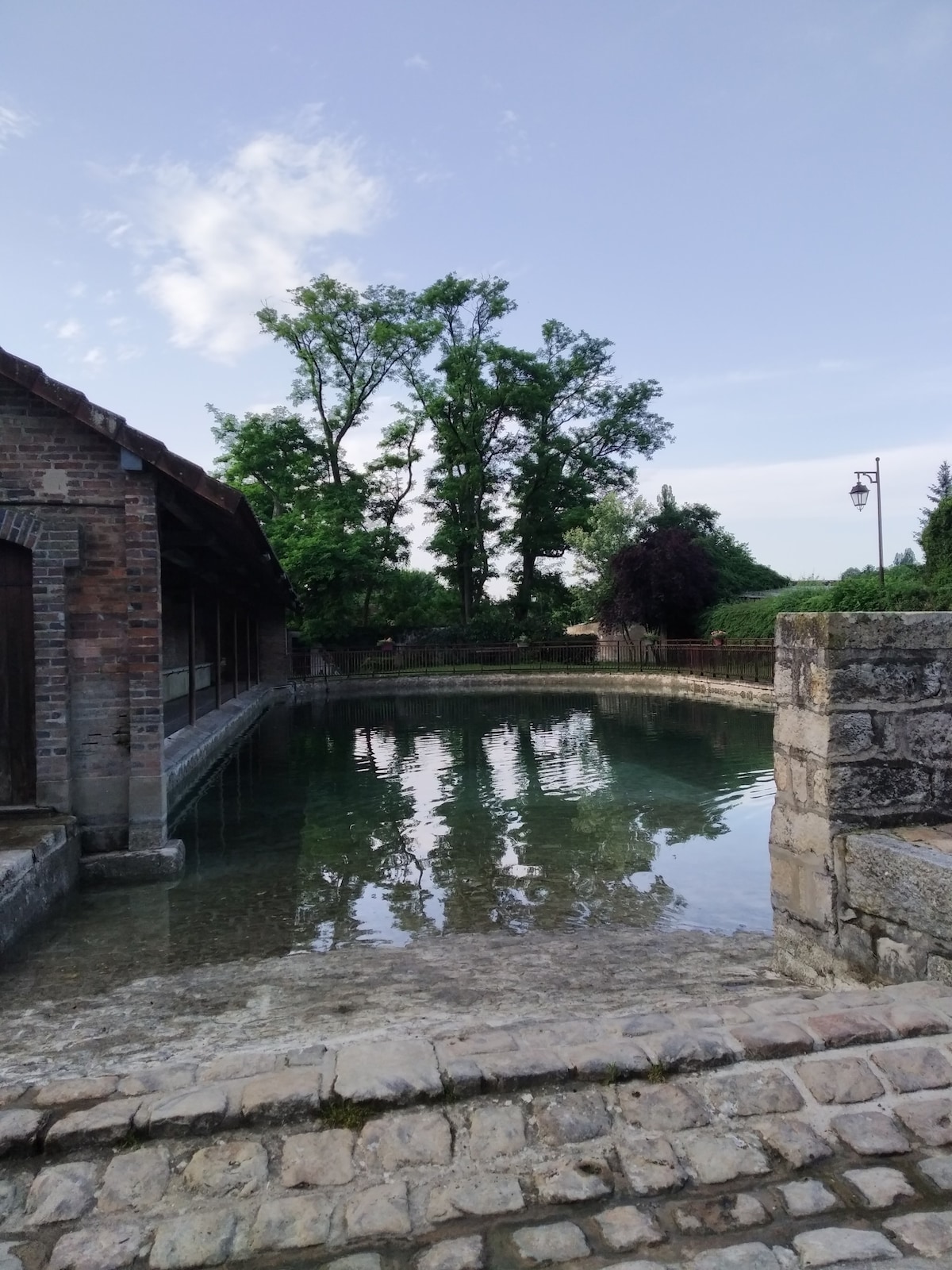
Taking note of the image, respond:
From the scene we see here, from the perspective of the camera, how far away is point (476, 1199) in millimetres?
1978

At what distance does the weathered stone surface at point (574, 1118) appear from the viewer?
2.18m

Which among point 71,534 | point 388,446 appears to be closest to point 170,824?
point 71,534

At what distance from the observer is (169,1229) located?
1913 mm

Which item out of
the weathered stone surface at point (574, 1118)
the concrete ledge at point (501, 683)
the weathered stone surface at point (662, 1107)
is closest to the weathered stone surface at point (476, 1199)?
the weathered stone surface at point (574, 1118)

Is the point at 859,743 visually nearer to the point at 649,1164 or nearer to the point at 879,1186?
the point at 879,1186

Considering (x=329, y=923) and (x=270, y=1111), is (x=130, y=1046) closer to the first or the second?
(x=270, y=1111)

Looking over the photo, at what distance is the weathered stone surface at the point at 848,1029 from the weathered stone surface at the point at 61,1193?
2112mm

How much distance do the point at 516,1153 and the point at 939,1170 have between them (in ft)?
3.46

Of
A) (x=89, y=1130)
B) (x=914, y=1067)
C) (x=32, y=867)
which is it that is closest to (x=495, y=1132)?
(x=89, y=1130)

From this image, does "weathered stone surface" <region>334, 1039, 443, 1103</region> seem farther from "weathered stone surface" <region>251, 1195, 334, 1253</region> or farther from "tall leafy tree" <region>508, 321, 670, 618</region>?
"tall leafy tree" <region>508, 321, 670, 618</region>

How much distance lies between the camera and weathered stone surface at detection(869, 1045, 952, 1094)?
2.32 meters

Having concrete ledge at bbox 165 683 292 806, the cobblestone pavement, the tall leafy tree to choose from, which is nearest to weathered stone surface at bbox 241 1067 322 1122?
the cobblestone pavement

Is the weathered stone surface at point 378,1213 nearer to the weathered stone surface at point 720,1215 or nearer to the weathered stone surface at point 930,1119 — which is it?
the weathered stone surface at point 720,1215

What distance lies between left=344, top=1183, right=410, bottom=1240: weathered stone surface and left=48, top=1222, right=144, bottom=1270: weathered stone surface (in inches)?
19.5
